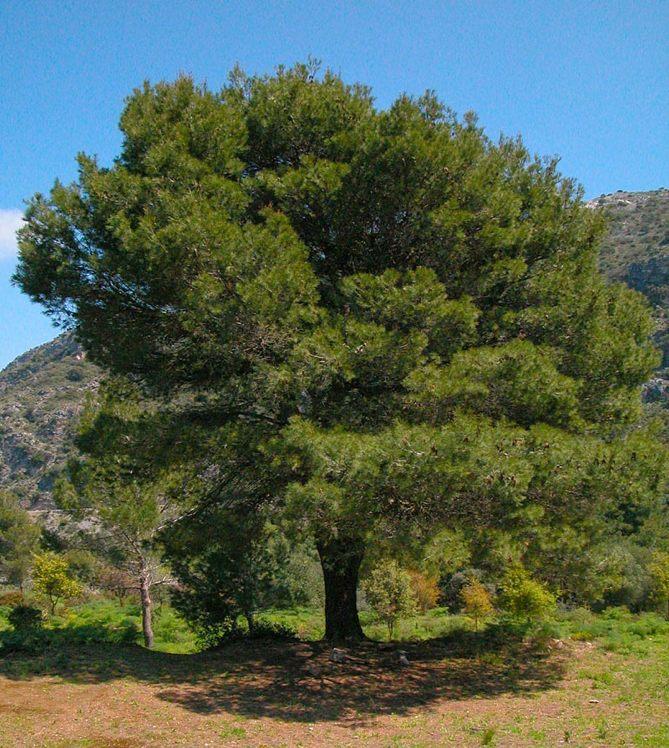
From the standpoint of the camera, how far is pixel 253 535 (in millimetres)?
10359

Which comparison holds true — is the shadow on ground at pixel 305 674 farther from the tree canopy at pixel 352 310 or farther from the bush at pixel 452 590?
the bush at pixel 452 590

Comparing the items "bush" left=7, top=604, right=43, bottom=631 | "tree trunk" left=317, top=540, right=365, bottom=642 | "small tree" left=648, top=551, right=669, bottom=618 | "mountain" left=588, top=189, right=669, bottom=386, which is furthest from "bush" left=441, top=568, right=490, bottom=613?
"mountain" left=588, top=189, right=669, bottom=386

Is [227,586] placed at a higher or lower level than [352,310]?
lower

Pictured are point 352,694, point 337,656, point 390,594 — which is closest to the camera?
point 352,694

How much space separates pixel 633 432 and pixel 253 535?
5.93 meters

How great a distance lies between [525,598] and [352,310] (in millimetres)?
7205

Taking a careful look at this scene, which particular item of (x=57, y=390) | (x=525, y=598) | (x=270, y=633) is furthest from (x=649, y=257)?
(x=57, y=390)

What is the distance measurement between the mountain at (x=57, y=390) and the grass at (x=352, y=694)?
143 ft

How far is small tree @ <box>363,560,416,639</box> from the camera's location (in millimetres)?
14469

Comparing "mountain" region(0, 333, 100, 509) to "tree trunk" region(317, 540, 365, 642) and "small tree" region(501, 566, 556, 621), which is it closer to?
"small tree" region(501, 566, 556, 621)

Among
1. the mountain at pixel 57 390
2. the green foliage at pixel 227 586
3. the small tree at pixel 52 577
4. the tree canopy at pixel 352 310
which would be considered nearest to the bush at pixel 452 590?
the small tree at pixel 52 577

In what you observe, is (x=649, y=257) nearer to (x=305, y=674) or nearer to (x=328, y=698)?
(x=305, y=674)

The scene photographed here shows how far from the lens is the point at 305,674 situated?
9.58 m

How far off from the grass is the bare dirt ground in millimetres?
22
